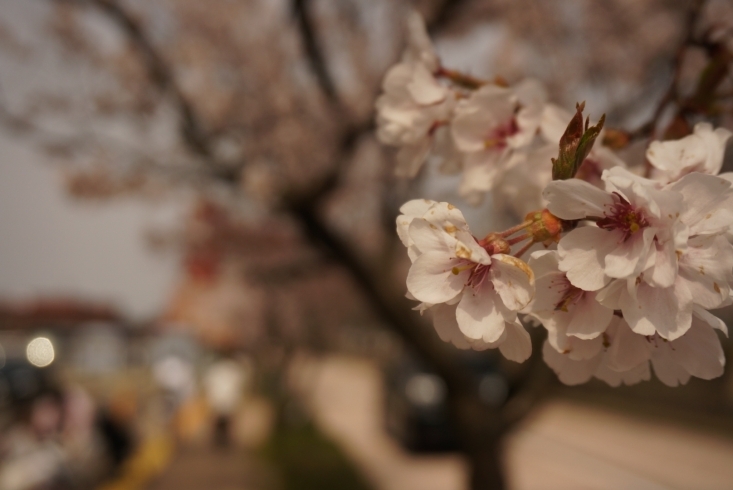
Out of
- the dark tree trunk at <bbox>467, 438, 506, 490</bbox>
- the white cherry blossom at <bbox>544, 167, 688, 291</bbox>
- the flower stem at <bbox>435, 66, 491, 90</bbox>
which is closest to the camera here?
the white cherry blossom at <bbox>544, 167, 688, 291</bbox>

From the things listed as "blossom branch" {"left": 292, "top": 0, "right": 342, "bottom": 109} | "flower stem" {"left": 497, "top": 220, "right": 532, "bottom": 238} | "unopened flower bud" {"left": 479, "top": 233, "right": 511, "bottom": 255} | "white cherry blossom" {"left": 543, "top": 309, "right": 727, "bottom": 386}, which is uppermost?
"blossom branch" {"left": 292, "top": 0, "right": 342, "bottom": 109}

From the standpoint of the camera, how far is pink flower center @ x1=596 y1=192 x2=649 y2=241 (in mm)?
585

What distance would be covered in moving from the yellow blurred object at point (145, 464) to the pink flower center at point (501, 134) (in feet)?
18.2

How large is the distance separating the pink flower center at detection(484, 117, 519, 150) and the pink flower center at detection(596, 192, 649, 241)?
32 centimetres

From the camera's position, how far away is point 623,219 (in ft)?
1.96

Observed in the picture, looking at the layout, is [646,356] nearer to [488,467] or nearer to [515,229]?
[515,229]

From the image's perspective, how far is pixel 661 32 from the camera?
14.9 feet

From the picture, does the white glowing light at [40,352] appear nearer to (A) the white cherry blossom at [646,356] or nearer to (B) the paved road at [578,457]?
(B) the paved road at [578,457]

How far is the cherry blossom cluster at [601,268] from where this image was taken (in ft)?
1.82

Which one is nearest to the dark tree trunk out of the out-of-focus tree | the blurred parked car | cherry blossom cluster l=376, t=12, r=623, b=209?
the out-of-focus tree

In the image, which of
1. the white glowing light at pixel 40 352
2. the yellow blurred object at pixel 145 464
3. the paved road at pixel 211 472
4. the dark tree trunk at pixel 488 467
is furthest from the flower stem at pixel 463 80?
the white glowing light at pixel 40 352

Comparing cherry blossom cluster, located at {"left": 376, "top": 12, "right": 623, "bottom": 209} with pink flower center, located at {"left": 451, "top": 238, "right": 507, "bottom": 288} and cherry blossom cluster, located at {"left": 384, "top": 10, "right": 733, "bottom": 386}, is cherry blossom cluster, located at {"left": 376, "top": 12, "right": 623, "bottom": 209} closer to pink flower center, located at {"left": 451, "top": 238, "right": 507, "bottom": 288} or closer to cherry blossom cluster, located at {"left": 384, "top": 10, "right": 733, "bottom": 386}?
cherry blossom cluster, located at {"left": 384, "top": 10, "right": 733, "bottom": 386}

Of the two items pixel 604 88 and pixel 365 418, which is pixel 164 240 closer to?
pixel 365 418

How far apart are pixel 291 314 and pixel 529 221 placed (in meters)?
11.5
